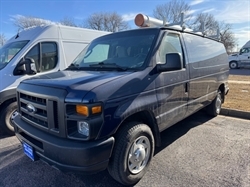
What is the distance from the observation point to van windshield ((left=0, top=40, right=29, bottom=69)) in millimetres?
4659

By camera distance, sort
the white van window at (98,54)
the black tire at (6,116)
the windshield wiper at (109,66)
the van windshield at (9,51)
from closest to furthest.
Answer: the windshield wiper at (109,66), the white van window at (98,54), the black tire at (6,116), the van windshield at (9,51)

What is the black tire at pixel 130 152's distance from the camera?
2.37 m

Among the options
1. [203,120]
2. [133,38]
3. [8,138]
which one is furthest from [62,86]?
[203,120]

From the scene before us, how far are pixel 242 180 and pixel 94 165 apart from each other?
2069 millimetres

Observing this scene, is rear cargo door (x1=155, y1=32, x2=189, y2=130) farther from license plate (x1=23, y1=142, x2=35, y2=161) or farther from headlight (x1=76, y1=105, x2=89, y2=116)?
license plate (x1=23, y1=142, x2=35, y2=161)

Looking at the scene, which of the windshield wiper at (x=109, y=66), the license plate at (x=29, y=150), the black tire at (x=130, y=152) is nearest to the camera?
the black tire at (x=130, y=152)

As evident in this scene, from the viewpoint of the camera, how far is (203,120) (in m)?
5.10

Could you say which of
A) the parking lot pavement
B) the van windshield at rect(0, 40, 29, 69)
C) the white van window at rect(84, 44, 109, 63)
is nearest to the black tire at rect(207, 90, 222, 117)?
the parking lot pavement

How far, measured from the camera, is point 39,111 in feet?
8.20

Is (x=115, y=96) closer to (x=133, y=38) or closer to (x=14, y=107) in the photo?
(x=133, y=38)

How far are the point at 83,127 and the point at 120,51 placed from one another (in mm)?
1669

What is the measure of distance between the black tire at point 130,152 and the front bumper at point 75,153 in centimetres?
17

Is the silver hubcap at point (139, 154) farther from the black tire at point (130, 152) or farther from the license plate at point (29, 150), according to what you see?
the license plate at point (29, 150)

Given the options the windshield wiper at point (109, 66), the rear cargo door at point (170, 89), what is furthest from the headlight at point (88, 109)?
the rear cargo door at point (170, 89)
